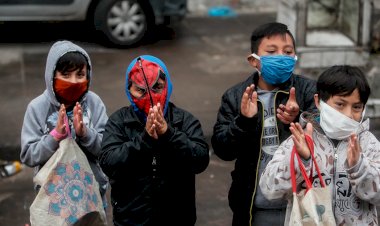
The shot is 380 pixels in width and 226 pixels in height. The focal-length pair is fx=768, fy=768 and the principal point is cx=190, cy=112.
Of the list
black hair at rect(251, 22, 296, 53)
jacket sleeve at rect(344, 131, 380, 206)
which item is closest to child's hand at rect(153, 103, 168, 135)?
black hair at rect(251, 22, 296, 53)

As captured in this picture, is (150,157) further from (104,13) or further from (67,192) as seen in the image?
(104,13)

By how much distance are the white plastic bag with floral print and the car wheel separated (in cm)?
619

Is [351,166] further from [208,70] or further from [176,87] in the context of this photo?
[208,70]

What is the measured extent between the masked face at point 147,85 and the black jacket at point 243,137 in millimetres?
357

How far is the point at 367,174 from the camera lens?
130 inches

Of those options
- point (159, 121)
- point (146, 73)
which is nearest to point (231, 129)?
point (159, 121)

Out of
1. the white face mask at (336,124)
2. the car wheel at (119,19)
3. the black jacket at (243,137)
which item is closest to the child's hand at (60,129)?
the black jacket at (243,137)

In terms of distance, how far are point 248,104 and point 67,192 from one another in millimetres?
988

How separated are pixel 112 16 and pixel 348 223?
6.93m

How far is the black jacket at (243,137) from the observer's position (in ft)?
12.3

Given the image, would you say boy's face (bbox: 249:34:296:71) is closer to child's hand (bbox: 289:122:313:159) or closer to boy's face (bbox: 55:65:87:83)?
child's hand (bbox: 289:122:313:159)

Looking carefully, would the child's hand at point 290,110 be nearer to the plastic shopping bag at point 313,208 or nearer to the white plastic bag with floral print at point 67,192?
the plastic shopping bag at point 313,208

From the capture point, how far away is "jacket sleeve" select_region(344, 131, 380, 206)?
3303 millimetres

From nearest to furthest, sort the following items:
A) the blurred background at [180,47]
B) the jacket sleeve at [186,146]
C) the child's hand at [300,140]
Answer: the child's hand at [300,140] < the jacket sleeve at [186,146] < the blurred background at [180,47]
